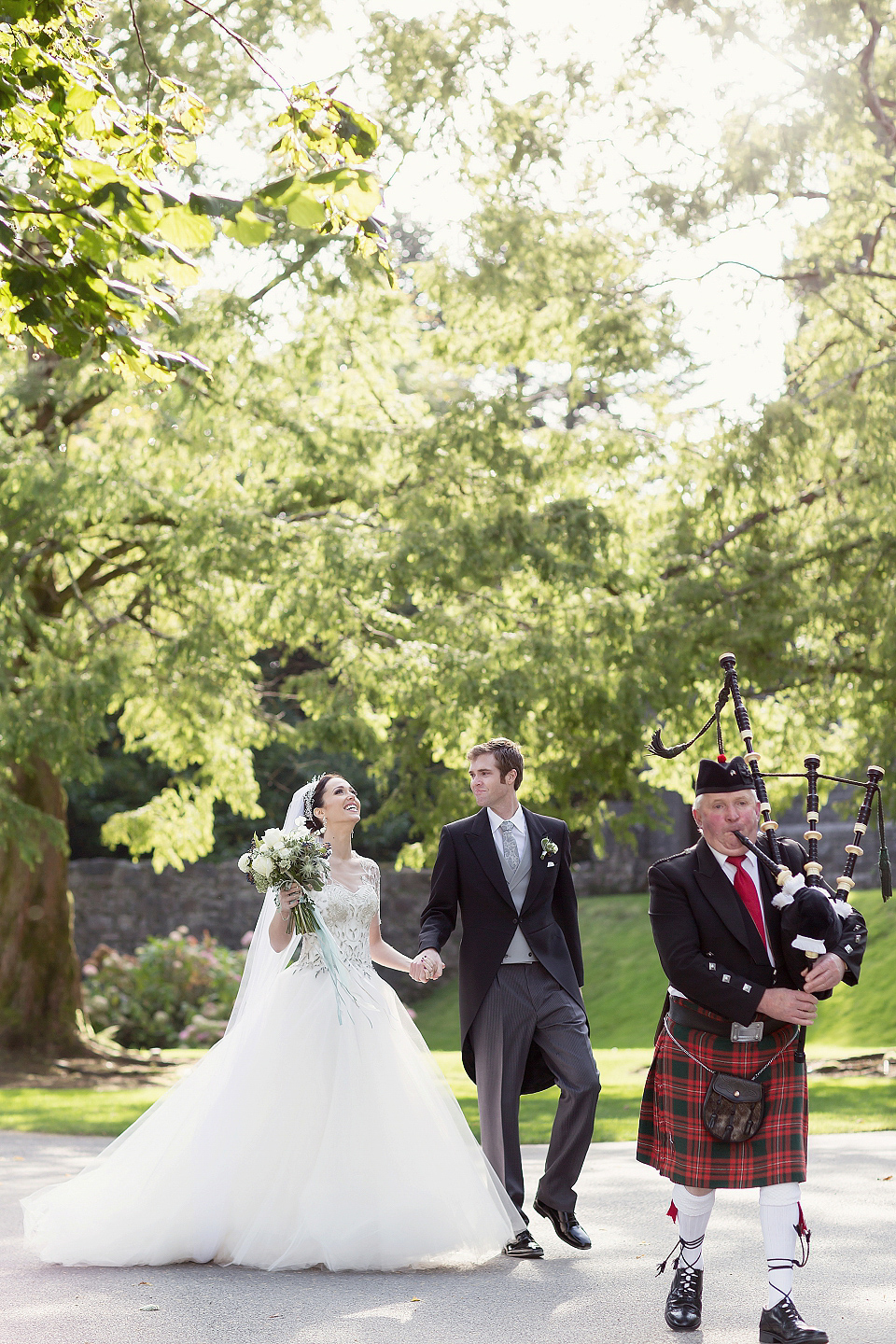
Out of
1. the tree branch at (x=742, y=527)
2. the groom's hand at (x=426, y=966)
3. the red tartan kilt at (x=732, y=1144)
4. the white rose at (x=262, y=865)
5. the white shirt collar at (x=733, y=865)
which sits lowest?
the red tartan kilt at (x=732, y=1144)

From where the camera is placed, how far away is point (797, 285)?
13.6 m

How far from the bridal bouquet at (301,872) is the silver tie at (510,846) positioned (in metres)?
0.81

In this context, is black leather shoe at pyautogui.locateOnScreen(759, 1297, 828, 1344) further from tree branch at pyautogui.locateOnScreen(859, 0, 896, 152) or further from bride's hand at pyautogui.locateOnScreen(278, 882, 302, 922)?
tree branch at pyautogui.locateOnScreen(859, 0, 896, 152)

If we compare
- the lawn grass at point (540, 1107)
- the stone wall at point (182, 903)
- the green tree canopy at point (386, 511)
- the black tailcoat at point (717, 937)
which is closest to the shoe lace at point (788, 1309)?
the black tailcoat at point (717, 937)

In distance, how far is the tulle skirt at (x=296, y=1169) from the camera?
539 centimetres

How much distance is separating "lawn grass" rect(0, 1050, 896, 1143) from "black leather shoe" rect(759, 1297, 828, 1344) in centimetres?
543

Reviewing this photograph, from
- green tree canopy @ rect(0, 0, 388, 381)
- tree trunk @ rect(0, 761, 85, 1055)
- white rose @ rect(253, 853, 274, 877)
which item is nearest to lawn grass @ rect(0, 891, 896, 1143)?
tree trunk @ rect(0, 761, 85, 1055)

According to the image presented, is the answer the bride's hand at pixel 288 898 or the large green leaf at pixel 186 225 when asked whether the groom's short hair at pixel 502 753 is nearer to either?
the bride's hand at pixel 288 898

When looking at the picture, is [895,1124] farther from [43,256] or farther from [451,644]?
[43,256]

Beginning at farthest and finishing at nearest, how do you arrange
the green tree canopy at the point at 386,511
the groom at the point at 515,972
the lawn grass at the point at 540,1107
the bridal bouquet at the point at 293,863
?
the green tree canopy at the point at 386,511 < the lawn grass at the point at 540,1107 < the bridal bouquet at the point at 293,863 < the groom at the point at 515,972

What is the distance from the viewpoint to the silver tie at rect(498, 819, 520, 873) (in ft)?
20.6

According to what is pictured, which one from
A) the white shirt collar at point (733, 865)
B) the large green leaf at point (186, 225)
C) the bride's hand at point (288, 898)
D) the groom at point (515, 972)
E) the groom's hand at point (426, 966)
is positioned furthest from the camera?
the bride's hand at point (288, 898)

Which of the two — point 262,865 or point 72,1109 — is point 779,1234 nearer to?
point 262,865

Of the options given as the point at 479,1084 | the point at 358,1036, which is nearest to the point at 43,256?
the point at 358,1036
